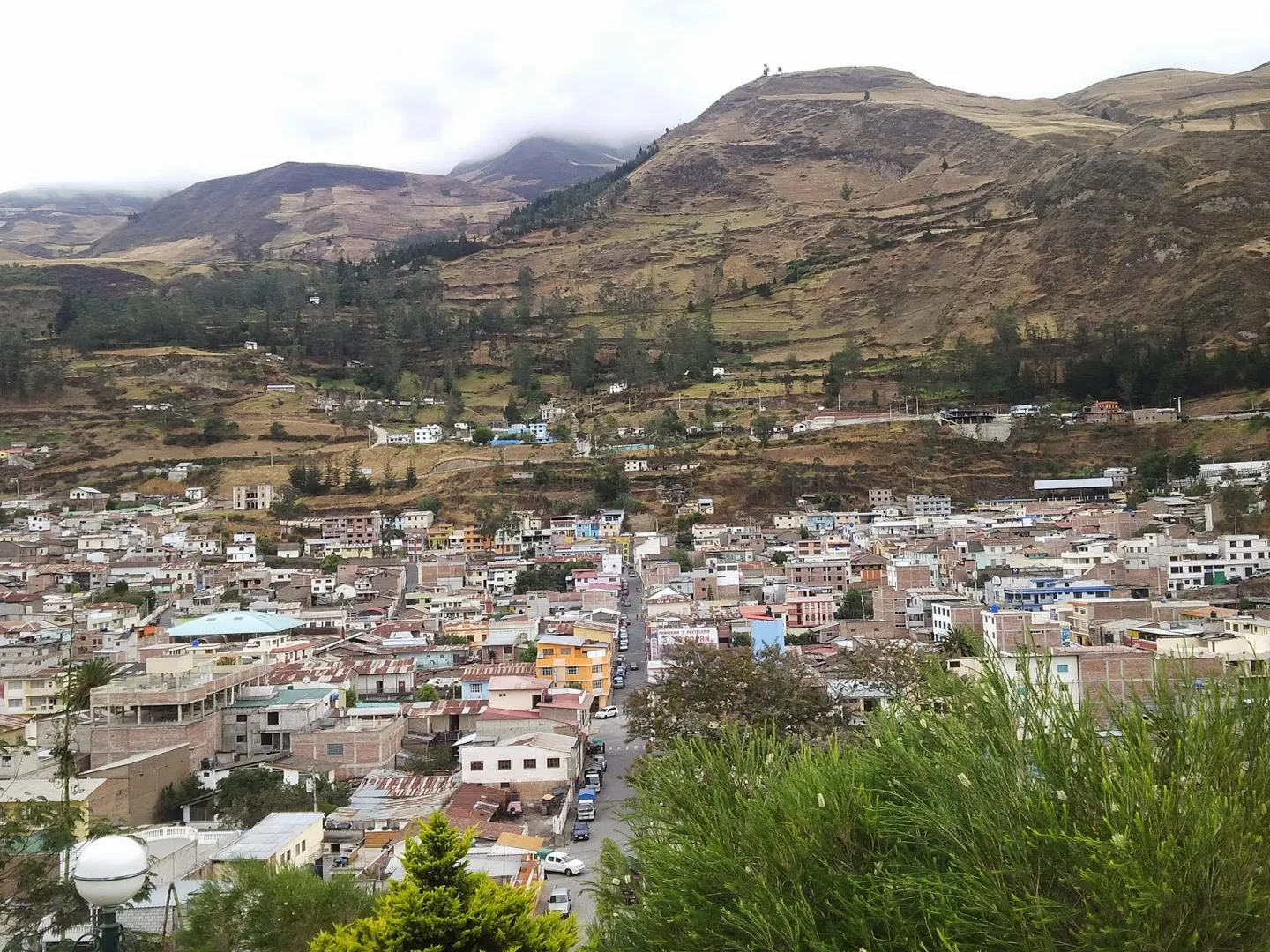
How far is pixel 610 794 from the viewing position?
656 inches

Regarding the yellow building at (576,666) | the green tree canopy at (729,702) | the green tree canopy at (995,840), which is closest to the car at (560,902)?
the green tree canopy at (729,702)

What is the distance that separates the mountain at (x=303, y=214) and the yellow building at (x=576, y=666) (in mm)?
112479

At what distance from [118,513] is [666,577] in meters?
28.4

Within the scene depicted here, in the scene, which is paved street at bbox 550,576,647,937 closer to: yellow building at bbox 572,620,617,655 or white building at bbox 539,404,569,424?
yellow building at bbox 572,620,617,655

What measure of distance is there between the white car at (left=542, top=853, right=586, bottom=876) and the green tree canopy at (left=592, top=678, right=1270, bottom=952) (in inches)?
302

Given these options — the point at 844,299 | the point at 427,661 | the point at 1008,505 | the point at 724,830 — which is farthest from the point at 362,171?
the point at 724,830

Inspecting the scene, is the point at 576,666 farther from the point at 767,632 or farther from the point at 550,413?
the point at 550,413

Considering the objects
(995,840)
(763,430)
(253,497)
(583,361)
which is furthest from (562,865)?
(583,361)

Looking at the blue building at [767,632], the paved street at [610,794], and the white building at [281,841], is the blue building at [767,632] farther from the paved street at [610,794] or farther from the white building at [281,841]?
the white building at [281,841]

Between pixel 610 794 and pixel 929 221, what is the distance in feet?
272

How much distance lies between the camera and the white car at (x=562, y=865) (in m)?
13.1

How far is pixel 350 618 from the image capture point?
31797 millimetres

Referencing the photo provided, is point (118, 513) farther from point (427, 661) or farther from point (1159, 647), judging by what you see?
point (1159, 647)

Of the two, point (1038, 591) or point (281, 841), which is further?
point (1038, 591)
